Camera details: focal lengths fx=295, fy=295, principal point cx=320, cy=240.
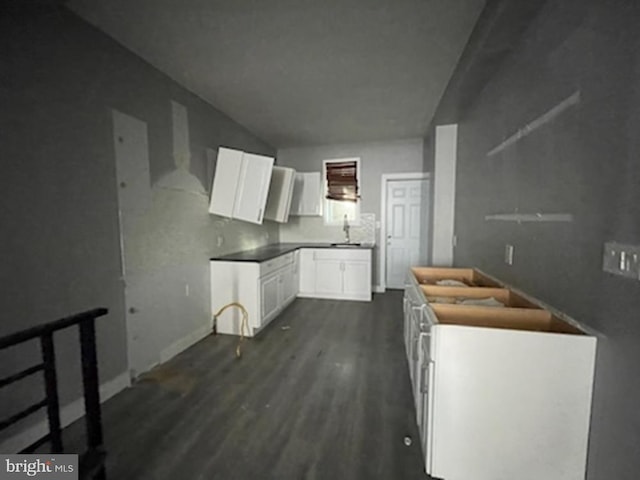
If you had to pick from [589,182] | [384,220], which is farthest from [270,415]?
[384,220]

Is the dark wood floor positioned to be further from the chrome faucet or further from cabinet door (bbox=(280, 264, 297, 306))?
the chrome faucet

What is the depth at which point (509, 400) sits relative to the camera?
1231mm

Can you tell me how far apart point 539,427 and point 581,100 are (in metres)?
1.33

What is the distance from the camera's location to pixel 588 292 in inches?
45.3

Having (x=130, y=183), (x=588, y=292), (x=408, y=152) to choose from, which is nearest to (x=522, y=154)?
(x=588, y=292)

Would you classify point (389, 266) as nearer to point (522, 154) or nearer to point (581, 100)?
point (522, 154)

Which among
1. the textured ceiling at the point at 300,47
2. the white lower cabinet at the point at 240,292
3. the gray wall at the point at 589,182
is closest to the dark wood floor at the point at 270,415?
the white lower cabinet at the point at 240,292

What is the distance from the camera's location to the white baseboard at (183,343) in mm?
2717

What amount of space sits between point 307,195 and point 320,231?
2.28 ft

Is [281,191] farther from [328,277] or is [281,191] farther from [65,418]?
[65,418]

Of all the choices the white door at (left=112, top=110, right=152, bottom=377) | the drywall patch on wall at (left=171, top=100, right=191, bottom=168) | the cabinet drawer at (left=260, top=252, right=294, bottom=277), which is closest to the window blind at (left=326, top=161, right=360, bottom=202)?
the cabinet drawer at (left=260, top=252, right=294, bottom=277)

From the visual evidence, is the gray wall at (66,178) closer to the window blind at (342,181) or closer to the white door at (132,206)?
the white door at (132,206)

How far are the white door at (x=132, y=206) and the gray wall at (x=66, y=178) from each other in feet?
0.21

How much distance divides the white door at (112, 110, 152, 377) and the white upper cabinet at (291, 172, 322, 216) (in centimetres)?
303
